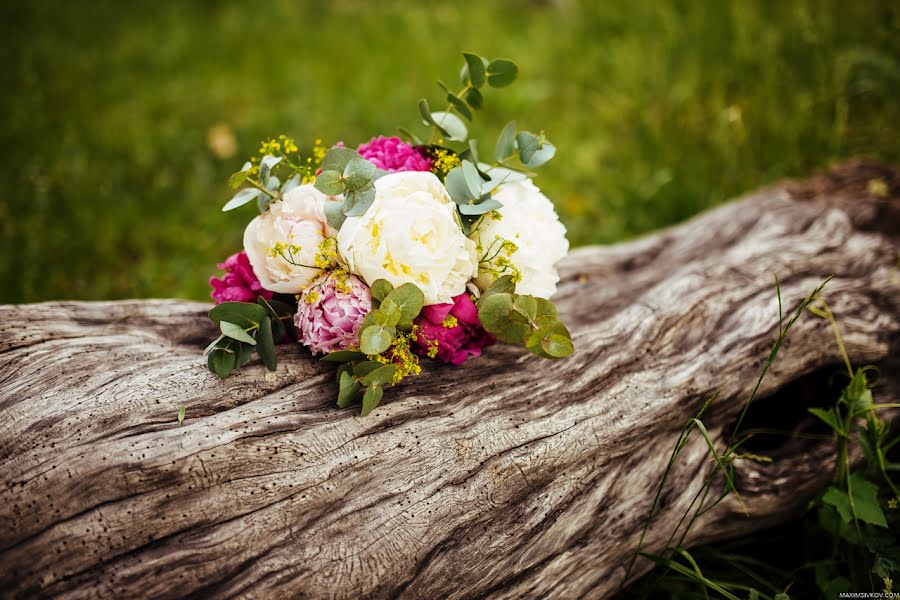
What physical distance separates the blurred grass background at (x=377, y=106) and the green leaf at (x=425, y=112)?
196cm

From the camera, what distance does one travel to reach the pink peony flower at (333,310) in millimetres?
1650

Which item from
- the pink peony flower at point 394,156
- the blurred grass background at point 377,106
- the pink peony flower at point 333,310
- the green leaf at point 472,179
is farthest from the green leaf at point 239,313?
the blurred grass background at point 377,106

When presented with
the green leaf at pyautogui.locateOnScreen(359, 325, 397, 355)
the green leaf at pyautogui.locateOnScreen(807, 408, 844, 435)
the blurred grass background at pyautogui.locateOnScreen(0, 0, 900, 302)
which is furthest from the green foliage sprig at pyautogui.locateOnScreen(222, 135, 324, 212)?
the blurred grass background at pyautogui.locateOnScreen(0, 0, 900, 302)

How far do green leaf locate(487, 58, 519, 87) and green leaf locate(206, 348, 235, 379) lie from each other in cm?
112

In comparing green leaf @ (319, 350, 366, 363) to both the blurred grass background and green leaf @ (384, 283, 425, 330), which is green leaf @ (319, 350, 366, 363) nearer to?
green leaf @ (384, 283, 425, 330)

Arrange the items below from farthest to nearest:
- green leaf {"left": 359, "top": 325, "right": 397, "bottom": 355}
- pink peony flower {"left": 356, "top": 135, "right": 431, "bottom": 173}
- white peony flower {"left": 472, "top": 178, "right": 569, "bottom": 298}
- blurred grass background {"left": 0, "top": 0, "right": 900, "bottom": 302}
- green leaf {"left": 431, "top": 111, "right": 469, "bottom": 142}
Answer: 1. blurred grass background {"left": 0, "top": 0, "right": 900, "bottom": 302}
2. green leaf {"left": 431, "top": 111, "right": 469, "bottom": 142}
3. pink peony flower {"left": 356, "top": 135, "right": 431, "bottom": 173}
4. white peony flower {"left": 472, "top": 178, "right": 569, "bottom": 298}
5. green leaf {"left": 359, "top": 325, "right": 397, "bottom": 355}

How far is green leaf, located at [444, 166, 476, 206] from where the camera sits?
1764mm

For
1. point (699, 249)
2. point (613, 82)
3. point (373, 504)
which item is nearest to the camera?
point (373, 504)

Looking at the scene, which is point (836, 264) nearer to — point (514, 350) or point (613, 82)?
point (514, 350)

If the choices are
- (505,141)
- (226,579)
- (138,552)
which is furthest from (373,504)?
(505,141)

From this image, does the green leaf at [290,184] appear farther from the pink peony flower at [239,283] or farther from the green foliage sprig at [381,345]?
the green foliage sprig at [381,345]

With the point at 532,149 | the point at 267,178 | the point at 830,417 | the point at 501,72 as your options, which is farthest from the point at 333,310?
the point at 830,417

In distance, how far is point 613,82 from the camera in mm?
4949

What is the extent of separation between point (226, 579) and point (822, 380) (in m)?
2.15
